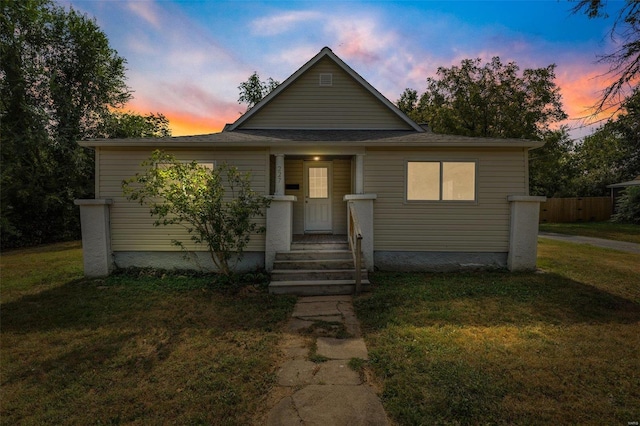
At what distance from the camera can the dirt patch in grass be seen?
254 centimetres

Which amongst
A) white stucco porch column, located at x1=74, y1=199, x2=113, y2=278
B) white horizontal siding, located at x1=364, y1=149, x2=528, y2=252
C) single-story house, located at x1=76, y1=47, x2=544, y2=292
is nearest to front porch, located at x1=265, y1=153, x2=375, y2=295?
single-story house, located at x1=76, y1=47, x2=544, y2=292

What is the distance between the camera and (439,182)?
7430 mm

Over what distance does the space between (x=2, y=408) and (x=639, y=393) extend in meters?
6.04

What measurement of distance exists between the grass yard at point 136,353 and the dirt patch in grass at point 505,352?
5.04 feet

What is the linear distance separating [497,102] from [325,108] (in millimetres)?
17077

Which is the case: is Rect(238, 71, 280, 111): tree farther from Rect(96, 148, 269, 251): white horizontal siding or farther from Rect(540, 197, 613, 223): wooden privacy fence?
Rect(540, 197, 613, 223): wooden privacy fence

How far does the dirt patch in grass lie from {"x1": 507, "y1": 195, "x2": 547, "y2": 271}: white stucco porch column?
1.14 m

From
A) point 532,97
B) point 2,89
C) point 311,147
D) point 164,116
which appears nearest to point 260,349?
point 311,147

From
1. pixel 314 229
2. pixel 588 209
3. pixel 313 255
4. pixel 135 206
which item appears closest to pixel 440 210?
pixel 313 255

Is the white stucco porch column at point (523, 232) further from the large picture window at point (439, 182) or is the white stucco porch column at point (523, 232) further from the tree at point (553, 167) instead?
the tree at point (553, 167)

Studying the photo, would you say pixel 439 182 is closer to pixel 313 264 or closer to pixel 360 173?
pixel 360 173

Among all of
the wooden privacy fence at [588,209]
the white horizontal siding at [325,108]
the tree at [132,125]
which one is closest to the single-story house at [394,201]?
the white horizontal siding at [325,108]

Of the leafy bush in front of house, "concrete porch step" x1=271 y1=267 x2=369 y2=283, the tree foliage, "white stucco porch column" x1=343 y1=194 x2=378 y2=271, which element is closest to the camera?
"concrete porch step" x1=271 y1=267 x2=369 y2=283

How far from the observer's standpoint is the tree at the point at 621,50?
5.54 m
